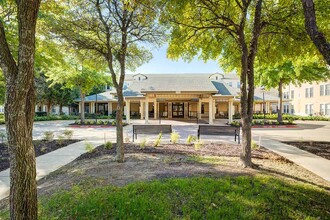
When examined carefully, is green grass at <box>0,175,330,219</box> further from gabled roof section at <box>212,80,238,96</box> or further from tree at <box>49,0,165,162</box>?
gabled roof section at <box>212,80,238,96</box>

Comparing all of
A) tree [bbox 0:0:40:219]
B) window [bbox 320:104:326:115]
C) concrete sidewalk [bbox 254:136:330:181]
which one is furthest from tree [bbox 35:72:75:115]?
window [bbox 320:104:326:115]

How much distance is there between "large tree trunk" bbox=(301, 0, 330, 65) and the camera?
3316 millimetres

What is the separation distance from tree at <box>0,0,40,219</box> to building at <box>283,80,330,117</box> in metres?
36.9

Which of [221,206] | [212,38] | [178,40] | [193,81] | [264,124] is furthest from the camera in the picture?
[193,81]

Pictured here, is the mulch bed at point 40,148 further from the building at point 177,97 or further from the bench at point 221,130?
the building at point 177,97

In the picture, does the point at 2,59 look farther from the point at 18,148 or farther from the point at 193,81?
the point at 193,81

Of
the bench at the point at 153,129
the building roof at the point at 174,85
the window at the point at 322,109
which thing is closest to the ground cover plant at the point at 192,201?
the bench at the point at 153,129

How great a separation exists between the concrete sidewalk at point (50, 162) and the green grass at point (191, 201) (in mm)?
2330

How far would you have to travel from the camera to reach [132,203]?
364 centimetres

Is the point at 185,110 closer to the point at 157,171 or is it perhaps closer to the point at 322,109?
the point at 322,109

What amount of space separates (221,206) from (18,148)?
342cm

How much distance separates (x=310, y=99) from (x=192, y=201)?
4343 centimetres

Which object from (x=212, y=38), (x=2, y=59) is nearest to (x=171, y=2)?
(x=212, y=38)

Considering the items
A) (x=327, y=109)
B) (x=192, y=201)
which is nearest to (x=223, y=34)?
(x=192, y=201)
